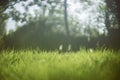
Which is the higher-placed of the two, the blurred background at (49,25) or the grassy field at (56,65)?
the blurred background at (49,25)

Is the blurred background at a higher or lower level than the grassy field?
higher

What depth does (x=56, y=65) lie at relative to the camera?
174 cm

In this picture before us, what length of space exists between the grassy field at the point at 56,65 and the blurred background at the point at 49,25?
0.06m

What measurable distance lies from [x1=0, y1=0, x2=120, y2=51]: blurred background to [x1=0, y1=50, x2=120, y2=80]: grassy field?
6 cm

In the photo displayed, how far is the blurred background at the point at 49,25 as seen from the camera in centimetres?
187

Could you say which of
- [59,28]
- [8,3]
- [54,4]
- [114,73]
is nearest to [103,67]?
[114,73]

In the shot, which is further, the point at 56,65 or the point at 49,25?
the point at 49,25

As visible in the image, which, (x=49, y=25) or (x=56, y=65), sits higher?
(x=49, y=25)

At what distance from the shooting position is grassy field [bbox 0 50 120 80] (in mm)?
1676

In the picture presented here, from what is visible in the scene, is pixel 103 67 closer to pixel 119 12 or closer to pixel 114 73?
pixel 114 73

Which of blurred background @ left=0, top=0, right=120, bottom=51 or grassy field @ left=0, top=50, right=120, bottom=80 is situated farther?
blurred background @ left=0, top=0, right=120, bottom=51

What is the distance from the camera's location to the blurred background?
1865mm

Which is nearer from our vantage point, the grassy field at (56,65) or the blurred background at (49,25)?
the grassy field at (56,65)

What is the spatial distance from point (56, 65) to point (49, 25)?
28cm
